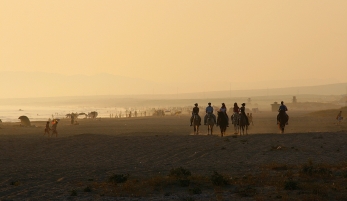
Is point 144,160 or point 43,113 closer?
point 144,160

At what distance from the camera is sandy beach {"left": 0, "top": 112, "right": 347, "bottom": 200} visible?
17266mm

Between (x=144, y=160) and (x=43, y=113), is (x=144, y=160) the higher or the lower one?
the lower one

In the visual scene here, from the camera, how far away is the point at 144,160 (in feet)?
85.1

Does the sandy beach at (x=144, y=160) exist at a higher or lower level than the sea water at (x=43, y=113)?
lower

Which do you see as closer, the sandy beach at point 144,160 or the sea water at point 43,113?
the sandy beach at point 144,160

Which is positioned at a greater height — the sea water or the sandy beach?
the sea water

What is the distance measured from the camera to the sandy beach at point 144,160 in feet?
56.6

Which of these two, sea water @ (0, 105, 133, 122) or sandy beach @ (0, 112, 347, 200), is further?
sea water @ (0, 105, 133, 122)

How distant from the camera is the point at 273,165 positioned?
22.4 metres

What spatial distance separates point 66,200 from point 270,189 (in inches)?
233

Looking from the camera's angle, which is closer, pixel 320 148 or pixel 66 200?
pixel 66 200

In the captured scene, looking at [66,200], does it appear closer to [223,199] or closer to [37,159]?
[223,199]

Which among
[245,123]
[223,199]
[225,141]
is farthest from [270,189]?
[245,123]

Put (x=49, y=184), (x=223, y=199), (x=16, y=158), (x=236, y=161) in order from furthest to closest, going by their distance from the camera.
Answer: (x=16, y=158), (x=236, y=161), (x=49, y=184), (x=223, y=199)
